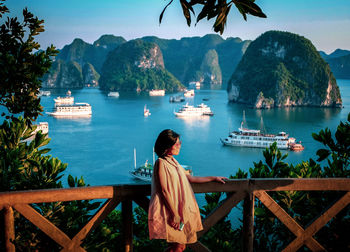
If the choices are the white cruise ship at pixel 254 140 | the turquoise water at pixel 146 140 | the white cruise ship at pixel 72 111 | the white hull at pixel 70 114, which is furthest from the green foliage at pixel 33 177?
the white cruise ship at pixel 72 111

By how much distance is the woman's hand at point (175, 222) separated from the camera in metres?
1.98

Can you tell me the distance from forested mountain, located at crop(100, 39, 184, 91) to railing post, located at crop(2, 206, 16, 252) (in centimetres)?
14836

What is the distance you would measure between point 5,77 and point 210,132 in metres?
50.0

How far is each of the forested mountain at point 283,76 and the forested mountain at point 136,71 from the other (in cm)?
5156

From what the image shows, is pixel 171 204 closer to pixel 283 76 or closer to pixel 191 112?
pixel 191 112

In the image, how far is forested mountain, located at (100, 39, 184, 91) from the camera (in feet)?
495

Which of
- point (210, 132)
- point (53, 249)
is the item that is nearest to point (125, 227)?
point (53, 249)

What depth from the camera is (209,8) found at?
2082 mm

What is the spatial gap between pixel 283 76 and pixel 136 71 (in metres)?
82.8

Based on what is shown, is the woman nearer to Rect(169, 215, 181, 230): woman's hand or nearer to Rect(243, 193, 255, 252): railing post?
Rect(169, 215, 181, 230): woman's hand

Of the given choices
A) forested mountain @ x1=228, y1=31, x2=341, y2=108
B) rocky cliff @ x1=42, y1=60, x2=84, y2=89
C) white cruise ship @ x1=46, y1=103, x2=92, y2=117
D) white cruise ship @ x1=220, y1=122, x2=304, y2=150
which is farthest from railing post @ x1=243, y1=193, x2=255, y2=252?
rocky cliff @ x1=42, y1=60, x2=84, y2=89

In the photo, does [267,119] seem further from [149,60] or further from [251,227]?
[149,60]

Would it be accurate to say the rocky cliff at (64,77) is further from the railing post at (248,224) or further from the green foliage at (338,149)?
the railing post at (248,224)

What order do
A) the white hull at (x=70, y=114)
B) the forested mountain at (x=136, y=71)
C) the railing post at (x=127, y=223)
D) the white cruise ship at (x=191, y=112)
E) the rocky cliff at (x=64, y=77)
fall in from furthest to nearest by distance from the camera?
the rocky cliff at (x=64, y=77) → the forested mountain at (x=136, y=71) → the white cruise ship at (x=191, y=112) → the white hull at (x=70, y=114) → the railing post at (x=127, y=223)
